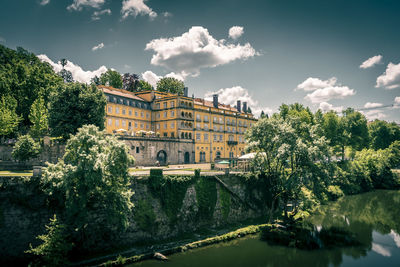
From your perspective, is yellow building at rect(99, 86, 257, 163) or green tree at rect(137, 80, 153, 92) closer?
yellow building at rect(99, 86, 257, 163)

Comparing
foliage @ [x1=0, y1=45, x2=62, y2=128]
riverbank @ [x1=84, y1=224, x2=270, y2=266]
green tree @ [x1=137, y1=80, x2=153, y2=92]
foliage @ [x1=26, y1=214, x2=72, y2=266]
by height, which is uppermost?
green tree @ [x1=137, y1=80, x2=153, y2=92]

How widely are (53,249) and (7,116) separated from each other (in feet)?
77.5

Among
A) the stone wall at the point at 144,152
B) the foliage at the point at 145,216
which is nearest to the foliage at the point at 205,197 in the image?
the foliage at the point at 145,216

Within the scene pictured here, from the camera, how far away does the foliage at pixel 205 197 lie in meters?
29.6

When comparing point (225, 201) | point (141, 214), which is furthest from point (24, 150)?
point (225, 201)

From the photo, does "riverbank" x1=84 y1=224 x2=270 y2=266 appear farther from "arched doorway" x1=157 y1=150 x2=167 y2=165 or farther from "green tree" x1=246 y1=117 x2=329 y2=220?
"arched doorway" x1=157 y1=150 x2=167 y2=165

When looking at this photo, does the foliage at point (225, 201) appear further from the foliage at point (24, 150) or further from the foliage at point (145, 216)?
the foliage at point (24, 150)

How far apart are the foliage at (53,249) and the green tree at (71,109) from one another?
1752cm

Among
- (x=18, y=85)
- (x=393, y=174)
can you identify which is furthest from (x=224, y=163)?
(x=393, y=174)

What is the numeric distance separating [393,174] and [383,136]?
97.1 ft

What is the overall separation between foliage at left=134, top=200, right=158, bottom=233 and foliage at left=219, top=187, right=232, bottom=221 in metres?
9.00

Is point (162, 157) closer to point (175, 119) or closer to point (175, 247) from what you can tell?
point (175, 119)

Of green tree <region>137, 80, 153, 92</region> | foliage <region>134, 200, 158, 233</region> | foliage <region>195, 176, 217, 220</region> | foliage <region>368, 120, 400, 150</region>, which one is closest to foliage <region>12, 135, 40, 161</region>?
foliage <region>134, 200, 158, 233</region>

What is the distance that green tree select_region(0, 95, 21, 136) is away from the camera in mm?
34219
